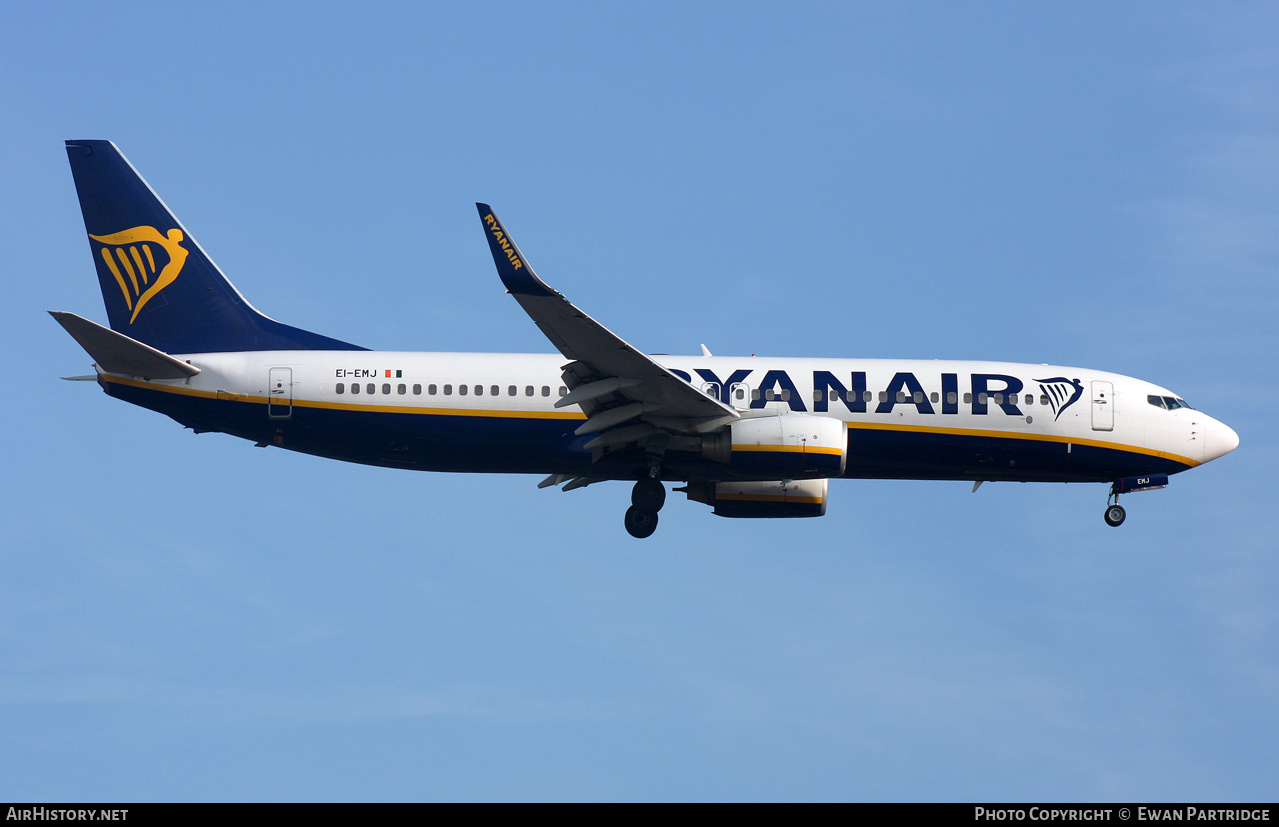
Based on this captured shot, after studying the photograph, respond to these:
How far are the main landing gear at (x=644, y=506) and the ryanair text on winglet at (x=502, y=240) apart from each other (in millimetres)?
8136

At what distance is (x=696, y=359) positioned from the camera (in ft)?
109

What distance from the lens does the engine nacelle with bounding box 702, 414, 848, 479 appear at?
30.1 metres

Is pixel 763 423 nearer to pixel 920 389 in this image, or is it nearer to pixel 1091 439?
pixel 920 389

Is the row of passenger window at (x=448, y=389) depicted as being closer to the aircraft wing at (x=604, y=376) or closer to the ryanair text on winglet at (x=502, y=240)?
the aircraft wing at (x=604, y=376)

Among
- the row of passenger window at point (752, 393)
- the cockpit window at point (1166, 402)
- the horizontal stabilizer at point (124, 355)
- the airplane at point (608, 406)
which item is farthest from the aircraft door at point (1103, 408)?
the horizontal stabilizer at point (124, 355)

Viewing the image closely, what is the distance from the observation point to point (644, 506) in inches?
1300

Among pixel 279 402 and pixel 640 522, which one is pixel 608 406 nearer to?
pixel 640 522

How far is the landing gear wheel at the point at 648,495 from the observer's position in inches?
1296

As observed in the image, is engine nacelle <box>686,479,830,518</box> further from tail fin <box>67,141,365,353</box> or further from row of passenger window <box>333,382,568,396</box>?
tail fin <box>67,141,365,353</box>

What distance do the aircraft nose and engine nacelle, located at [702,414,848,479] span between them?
34.9 ft

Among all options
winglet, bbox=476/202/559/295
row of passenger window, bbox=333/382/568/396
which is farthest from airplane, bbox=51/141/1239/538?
winglet, bbox=476/202/559/295
